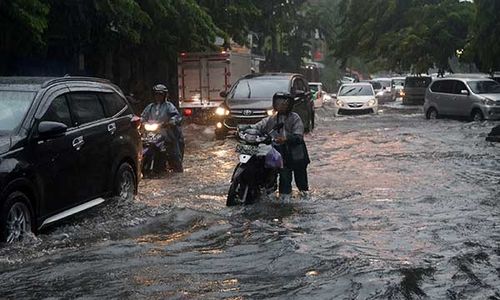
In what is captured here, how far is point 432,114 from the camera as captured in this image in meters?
28.4

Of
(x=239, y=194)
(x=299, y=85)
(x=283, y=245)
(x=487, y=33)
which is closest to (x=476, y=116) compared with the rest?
(x=487, y=33)

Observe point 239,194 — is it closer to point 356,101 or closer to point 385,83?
point 356,101

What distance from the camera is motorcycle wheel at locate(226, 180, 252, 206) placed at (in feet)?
31.1

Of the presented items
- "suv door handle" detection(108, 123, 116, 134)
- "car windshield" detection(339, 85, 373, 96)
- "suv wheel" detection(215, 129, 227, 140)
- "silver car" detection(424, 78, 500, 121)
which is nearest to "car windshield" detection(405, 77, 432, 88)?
"car windshield" detection(339, 85, 373, 96)

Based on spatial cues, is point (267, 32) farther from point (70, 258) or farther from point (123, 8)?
point (70, 258)

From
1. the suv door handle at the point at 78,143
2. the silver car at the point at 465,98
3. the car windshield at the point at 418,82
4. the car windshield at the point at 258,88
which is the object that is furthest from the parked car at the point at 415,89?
the suv door handle at the point at 78,143

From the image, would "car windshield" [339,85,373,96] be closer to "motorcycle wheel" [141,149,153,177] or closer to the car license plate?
"motorcycle wheel" [141,149,153,177]

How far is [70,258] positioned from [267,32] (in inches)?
1322

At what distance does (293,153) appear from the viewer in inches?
389

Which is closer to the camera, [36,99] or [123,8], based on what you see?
[36,99]

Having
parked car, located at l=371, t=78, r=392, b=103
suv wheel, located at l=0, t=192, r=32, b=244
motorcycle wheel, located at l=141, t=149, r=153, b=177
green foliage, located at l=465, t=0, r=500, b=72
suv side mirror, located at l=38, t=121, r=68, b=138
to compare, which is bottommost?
parked car, located at l=371, t=78, r=392, b=103

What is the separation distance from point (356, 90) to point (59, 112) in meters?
26.3

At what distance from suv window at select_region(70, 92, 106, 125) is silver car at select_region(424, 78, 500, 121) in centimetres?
1847

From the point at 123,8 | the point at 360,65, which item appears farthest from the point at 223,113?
the point at 360,65
